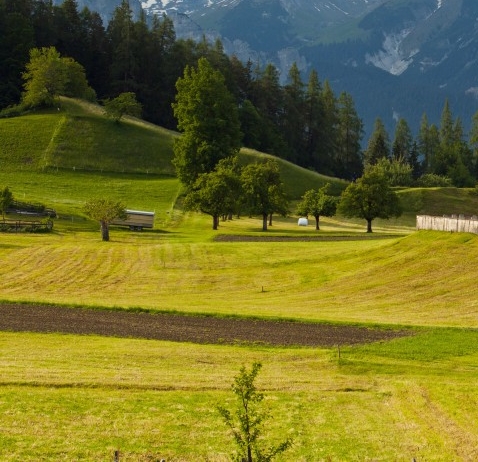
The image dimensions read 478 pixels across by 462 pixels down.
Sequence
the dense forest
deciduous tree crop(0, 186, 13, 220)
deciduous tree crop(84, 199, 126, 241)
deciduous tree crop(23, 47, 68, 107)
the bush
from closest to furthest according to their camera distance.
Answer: deciduous tree crop(84, 199, 126, 241), deciduous tree crop(0, 186, 13, 220), deciduous tree crop(23, 47, 68, 107), the bush, the dense forest

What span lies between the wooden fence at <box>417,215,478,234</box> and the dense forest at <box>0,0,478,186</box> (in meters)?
103

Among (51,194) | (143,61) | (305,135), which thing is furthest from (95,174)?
(305,135)

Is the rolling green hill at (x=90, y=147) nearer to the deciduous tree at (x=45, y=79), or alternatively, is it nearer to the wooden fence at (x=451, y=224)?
the deciduous tree at (x=45, y=79)

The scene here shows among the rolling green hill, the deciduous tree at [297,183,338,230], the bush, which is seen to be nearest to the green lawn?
the deciduous tree at [297,183,338,230]

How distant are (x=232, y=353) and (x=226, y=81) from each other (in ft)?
505

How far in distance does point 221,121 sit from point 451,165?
275ft

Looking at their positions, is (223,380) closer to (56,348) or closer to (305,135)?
(56,348)

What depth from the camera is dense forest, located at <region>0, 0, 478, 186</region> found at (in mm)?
172250

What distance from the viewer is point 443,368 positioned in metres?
29.4

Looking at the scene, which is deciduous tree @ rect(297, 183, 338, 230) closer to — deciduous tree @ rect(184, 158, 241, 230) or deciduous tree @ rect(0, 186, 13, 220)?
deciduous tree @ rect(184, 158, 241, 230)

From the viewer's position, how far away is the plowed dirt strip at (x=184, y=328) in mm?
35125

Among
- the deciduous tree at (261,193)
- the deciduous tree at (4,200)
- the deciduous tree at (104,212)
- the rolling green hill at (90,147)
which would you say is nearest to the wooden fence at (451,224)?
the deciduous tree at (104,212)

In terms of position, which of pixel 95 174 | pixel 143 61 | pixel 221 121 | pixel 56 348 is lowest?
pixel 56 348

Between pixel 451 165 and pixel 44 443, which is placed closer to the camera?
pixel 44 443
